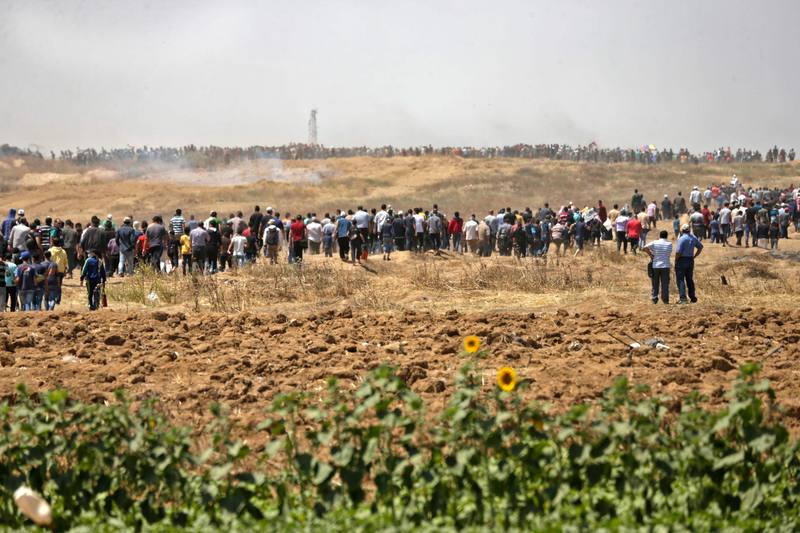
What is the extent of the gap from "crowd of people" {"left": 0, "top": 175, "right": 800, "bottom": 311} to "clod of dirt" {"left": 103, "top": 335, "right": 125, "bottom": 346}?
4629 millimetres

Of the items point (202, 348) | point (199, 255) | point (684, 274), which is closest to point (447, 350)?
point (202, 348)

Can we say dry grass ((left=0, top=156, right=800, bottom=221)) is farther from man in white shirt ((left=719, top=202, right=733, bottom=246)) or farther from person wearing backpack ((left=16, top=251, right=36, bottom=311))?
person wearing backpack ((left=16, top=251, right=36, bottom=311))

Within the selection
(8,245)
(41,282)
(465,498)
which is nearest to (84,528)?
(465,498)

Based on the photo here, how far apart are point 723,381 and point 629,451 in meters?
4.77

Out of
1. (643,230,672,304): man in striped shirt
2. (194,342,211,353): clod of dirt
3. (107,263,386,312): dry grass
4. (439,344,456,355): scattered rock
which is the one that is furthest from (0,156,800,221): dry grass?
(439,344,456,355): scattered rock

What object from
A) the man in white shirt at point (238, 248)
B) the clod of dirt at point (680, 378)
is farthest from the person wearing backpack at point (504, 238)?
the clod of dirt at point (680, 378)

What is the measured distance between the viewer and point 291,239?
25844 millimetres

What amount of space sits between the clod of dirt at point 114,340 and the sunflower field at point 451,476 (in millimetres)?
6348

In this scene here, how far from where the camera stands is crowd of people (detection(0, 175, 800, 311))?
61.3ft

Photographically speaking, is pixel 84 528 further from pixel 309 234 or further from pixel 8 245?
pixel 309 234

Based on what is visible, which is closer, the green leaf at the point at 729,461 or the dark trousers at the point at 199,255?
the green leaf at the point at 729,461

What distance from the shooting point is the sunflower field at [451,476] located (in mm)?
6883

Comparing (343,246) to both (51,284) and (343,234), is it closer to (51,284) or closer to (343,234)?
(343,234)

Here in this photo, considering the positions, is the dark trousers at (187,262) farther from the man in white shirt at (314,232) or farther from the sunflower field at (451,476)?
the sunflower field at (451,476)
